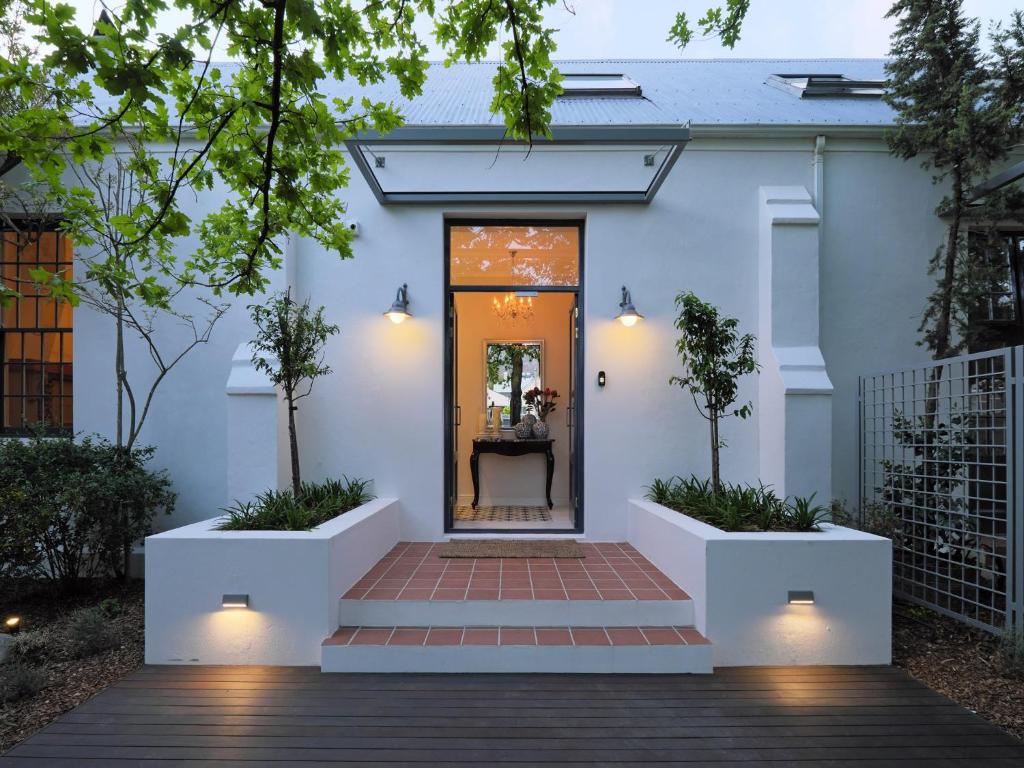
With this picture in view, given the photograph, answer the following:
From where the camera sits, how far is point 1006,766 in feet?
8.18

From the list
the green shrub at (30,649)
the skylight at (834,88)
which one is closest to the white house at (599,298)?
the skylight at (834,88)

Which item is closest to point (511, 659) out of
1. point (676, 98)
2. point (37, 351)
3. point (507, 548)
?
point (507, 548)

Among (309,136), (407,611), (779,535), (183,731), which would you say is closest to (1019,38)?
(779,535)

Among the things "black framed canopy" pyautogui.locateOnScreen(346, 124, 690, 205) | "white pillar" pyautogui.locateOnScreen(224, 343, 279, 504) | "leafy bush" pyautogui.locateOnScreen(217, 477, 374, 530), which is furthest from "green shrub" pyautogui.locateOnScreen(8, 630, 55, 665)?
"black framed canopy" pyautogui.locateOnScreen(346, 124, 690, 205)

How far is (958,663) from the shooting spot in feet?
11.4

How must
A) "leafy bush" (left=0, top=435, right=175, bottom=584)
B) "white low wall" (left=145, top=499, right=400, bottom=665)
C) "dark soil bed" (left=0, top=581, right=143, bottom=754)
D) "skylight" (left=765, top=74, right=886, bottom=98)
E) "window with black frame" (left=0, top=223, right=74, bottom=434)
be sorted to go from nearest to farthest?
"dark soil bed" (left=0, top=581, right=143, bottom=754) → "white low wall" (left=145, top=499, right=400, bottom=665) → "leafy bush" (left=0, top=435, right=175, bottom=584) → "window with black frame" (left=0, top=223, right=74, bottom=434) → "skylight" (left=765, top=74, right=886, bottom=98)

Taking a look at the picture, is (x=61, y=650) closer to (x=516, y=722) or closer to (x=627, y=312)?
(x=516, y=722)

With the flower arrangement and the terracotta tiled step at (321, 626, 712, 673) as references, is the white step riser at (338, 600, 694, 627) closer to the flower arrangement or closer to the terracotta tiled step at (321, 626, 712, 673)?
the terracotta tiled step at (321, 626, 712, 673)

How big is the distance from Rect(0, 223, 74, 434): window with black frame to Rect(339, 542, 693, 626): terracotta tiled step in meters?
4.12

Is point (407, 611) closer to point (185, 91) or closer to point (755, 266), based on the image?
point (185, 91)

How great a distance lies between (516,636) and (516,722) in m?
0.67

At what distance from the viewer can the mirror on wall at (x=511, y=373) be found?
25.8 feet

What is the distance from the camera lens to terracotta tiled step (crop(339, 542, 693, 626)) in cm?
365

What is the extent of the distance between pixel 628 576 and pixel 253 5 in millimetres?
4194
